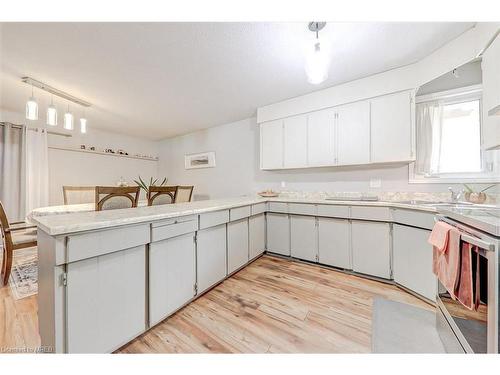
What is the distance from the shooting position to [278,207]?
8.93ft

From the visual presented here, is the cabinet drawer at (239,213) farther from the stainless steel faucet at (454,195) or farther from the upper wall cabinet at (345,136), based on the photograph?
the stainless steel faucet at (454,195)

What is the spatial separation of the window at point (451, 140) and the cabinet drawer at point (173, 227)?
2518 millimetres

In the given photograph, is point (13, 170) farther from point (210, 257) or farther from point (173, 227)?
point (210, 257)

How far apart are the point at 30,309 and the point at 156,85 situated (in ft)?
8.31

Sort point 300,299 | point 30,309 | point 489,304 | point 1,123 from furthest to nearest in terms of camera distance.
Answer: point 1,123 < point 300,299 < point 30,309 < point 489,304

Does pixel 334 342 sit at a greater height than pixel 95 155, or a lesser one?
lesser

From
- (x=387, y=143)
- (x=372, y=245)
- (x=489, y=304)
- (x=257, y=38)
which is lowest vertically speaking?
(x=372, y=245)

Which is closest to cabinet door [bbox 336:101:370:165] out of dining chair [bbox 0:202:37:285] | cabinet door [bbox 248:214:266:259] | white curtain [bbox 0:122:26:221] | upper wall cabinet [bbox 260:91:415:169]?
upper wall cabinet [bbox 260:91:415:169]

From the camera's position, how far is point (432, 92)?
2164 millimetres

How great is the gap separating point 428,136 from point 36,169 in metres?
5.91

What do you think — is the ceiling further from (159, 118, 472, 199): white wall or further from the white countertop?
the white countertop

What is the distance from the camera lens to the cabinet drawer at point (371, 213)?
1.99 metres
